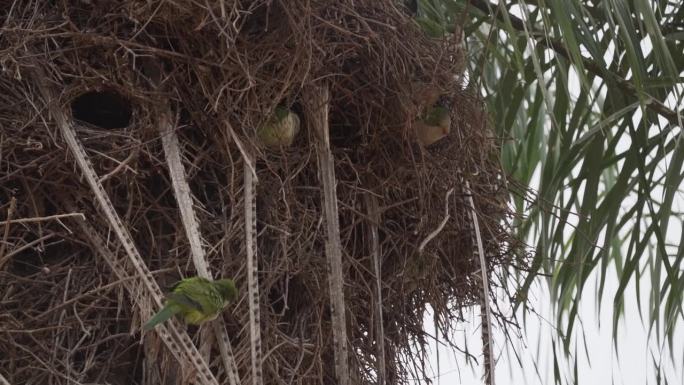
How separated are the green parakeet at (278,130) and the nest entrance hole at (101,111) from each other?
0.26m

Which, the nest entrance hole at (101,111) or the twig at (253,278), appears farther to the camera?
the nest entrance hole at (101,111)

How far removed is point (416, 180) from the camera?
2123 mm

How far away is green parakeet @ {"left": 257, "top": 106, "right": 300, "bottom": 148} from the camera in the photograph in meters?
1.95

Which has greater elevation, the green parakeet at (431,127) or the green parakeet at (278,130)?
the green parakeet at (431,127)

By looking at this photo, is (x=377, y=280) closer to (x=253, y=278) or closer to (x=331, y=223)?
(x=331, y=223)

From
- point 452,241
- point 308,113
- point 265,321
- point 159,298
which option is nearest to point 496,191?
point 452,241

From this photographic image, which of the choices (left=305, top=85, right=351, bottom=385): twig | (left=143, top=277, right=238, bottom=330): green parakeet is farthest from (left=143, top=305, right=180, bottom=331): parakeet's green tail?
(left=305, top=85, right=351, bottom=385): twig

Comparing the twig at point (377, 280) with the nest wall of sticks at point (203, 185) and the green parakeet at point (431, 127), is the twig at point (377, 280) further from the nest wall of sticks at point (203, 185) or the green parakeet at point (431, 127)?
the green parakeet at point (431, 127)

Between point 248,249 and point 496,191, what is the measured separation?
2.20ft

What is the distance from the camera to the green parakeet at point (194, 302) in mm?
1650

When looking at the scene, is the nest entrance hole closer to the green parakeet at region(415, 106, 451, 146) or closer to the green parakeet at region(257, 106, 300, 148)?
the green parakeet at region(257, 106, 300, 148)

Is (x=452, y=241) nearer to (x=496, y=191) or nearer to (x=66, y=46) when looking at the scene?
(x=496, y=191)

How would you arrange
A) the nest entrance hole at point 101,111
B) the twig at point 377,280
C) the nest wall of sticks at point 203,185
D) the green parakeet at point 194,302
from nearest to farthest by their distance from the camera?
the green parakeet at point 194,302
the nest wall of sticks at point 203,185
the twig at point 377,280
the nest entrance hole at point 101,111

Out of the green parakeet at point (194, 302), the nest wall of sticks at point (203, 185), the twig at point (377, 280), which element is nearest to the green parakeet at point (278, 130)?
the nest wall of sticks at point (203, 185)
